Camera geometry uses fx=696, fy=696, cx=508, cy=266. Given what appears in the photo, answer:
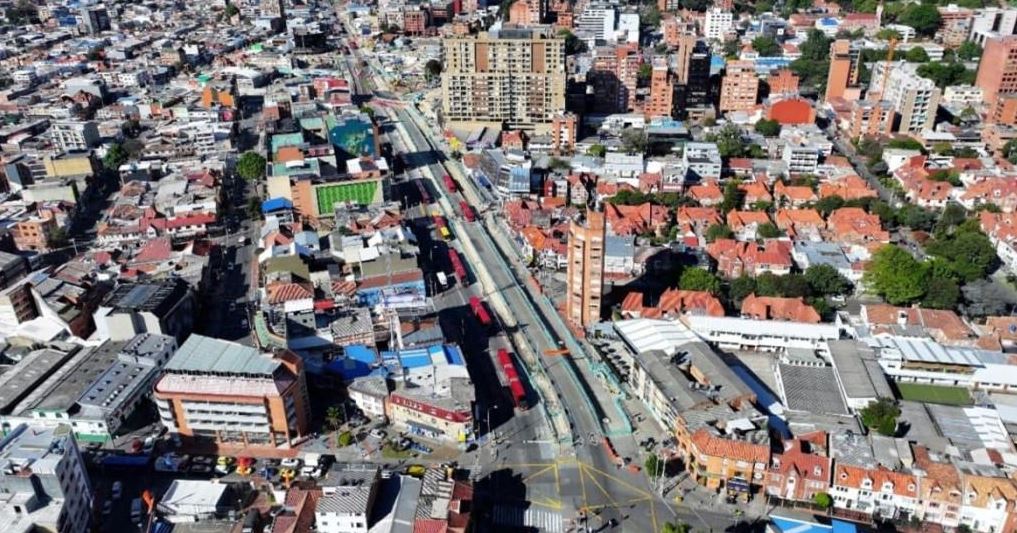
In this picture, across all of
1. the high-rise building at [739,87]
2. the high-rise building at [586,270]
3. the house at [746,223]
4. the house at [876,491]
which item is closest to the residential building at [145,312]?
the high-rise building at [586,270]

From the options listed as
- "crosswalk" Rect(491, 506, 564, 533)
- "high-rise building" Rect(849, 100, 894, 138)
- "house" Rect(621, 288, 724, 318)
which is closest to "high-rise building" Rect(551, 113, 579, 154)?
"high-rise building" Rect(849, 100, 894, 138)

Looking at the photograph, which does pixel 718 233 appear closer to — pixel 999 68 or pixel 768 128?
pixel 768 128

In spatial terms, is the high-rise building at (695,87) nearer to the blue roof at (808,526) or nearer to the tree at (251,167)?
the tree at (251,167)

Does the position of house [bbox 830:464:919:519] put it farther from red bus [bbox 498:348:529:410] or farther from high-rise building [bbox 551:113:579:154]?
high-rise building [bbox 551:113:579:154]

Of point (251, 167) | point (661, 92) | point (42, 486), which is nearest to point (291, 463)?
point (42, 486)

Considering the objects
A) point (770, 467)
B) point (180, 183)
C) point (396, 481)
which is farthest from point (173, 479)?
point (180, 183)

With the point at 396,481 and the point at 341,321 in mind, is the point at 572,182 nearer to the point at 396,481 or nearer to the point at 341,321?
the point at 341,321
